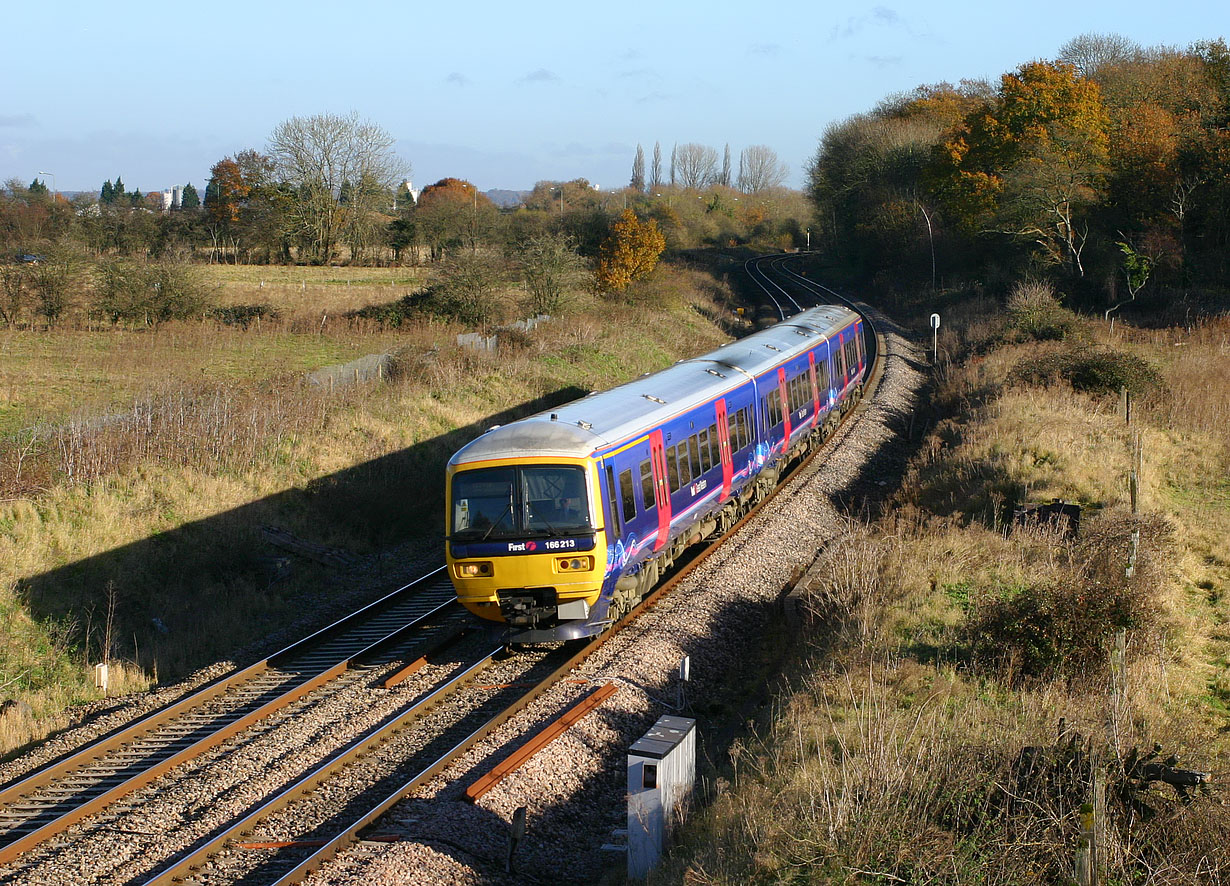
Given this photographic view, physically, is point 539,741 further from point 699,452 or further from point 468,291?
point 468,291

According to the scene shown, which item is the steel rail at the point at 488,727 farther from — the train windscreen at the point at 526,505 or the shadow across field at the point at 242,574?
the shadow across field at the point at 242,574

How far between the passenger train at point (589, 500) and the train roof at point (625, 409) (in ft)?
0.07

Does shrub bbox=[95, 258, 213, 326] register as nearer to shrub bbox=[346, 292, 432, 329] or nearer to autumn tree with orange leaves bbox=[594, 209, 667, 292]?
shrub bbox=[346, 292, 432, 329]

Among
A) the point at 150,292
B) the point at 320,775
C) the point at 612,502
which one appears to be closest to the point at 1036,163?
the point at 150,292

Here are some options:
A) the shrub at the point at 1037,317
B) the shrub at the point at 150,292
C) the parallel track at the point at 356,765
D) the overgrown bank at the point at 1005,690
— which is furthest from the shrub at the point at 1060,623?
the shrub at the point at 150,292

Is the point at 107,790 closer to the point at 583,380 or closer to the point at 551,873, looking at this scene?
the point at 551,873

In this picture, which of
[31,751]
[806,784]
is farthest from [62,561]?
[806,784]

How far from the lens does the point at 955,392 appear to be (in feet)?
87.0

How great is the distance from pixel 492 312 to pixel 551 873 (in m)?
26.4

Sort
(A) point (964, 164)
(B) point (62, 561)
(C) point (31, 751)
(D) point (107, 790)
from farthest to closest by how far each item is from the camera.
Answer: (A) point (964, 164) → (B) point (62, 561) → (C) point (31, 751) → (D) point (107, 790)

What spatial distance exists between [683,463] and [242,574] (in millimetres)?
6838

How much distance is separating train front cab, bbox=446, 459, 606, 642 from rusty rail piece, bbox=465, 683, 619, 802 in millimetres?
1059

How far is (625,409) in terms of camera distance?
1280 centimetres

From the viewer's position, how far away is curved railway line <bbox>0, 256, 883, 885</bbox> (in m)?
7.27
